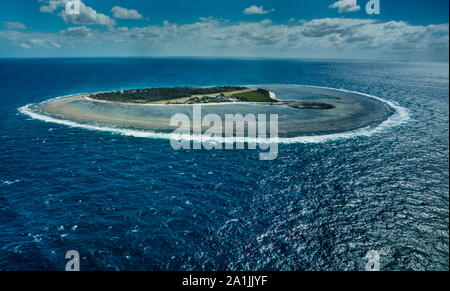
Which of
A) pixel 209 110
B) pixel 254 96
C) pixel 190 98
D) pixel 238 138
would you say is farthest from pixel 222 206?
pixel 254 96

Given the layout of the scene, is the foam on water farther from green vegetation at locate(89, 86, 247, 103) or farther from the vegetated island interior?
green vegetation at locate(89, 86, 247, 103)

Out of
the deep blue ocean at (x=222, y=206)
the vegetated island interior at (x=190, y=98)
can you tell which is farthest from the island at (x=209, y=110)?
the deep blue ocean at (x=222, y=206)

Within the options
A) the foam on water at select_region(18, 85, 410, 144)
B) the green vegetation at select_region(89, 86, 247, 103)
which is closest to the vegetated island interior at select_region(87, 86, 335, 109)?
the green vegetation at select_region(89, 86, 247, 103)

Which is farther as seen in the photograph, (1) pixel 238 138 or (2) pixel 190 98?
(2) pixel 190 98

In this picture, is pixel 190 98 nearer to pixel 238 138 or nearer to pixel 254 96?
pixel 254 96

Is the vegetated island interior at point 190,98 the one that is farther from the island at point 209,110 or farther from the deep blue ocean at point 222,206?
the deep blue ocean at point 222,206

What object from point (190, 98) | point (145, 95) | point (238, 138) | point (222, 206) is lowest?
point (222, 206)
